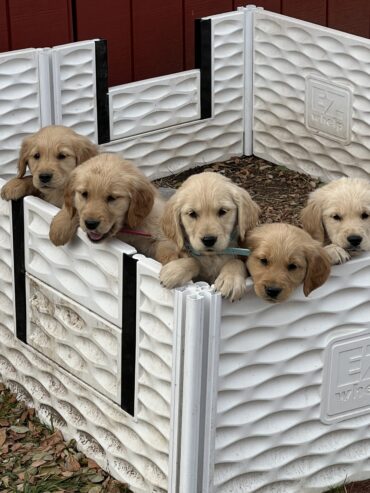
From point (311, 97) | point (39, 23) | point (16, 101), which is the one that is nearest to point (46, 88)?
point (16, 101)

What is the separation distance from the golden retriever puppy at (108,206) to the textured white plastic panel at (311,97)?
2.84m

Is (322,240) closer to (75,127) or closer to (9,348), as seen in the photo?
(9,348)

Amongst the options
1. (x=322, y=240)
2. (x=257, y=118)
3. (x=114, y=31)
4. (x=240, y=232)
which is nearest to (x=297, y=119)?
(x=257, y=118)

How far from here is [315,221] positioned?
5.91 meters

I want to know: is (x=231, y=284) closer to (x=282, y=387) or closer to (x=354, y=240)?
(x=282, y=387)

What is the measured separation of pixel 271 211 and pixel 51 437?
2646 mm

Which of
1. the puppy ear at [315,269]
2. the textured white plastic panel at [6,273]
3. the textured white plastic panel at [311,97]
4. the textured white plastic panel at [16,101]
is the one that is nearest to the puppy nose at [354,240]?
the puppy ear at [315,269]

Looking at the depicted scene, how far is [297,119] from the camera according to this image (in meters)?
8.73

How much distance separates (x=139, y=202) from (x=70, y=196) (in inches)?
12.5

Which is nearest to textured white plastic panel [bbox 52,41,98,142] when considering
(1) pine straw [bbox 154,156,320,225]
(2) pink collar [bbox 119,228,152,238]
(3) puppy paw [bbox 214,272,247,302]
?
(1) pine straw [bbox 154,156,320,225]

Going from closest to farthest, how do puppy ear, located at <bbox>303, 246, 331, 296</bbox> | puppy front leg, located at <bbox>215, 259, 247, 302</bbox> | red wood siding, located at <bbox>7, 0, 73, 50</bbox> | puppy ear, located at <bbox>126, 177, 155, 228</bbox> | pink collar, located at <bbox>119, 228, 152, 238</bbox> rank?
puppy front leg, located at <bbox>215, 259, 247, 302</bbox>, puppy ear, located at <bbox>303, 246, 331, 296</bbox>, puppy ear, located at <bbox>126, 177, 155, 228</bbox>, pink collar, located at <bbox>119, 228, 152, 238</bbox>, red wood siding, located at <bbox>7, 0, 73, 50</bbox>

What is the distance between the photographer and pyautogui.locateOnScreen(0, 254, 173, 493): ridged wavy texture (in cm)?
530

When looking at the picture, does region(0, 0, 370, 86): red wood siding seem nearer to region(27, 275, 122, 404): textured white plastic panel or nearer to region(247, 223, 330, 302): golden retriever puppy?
region(27, 275, 122, 404): textured white plastic panel

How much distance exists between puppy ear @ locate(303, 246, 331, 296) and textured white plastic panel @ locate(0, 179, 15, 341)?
5.92 ft
